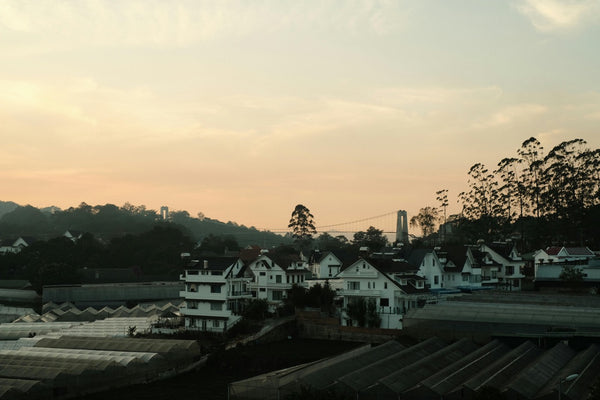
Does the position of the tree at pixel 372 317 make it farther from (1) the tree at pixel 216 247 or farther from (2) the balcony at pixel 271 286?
(1) the tree at pixel 216 247

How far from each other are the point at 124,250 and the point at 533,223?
69659mm

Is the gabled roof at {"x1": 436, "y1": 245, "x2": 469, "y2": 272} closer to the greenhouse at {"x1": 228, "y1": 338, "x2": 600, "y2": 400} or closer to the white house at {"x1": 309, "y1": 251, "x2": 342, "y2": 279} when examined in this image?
the white house at {"x1": 309, "y1": 251, "x2": 342, "y2": 279}

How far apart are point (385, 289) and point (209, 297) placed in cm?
1684

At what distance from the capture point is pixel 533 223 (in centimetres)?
9438

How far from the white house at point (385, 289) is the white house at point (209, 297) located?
35.9 feet

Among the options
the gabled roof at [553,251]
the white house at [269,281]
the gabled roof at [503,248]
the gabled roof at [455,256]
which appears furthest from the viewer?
the gabled roof at [503,248]

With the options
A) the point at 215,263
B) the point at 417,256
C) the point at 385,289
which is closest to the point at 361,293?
the point at 385,289

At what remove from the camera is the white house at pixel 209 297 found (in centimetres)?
6069

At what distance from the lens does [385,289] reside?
57.8 metres

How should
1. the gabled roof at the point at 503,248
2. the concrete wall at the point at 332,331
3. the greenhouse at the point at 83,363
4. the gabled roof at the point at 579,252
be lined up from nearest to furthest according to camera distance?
the greenhouse at the point at 83,363 → the concrete wall at the point at 332,331 → the gabled roof at the point at 579,252 → the gabled roof at the point at 503,248

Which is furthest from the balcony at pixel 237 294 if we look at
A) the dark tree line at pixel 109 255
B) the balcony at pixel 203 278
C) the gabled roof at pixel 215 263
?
the dark tree line at pixel 109 255

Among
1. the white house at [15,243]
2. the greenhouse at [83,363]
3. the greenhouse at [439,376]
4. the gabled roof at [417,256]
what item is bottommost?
the greenhouse at [83,363]

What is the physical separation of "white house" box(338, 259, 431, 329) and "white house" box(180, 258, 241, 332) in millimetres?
10947

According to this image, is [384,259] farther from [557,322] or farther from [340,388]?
[340,388]
